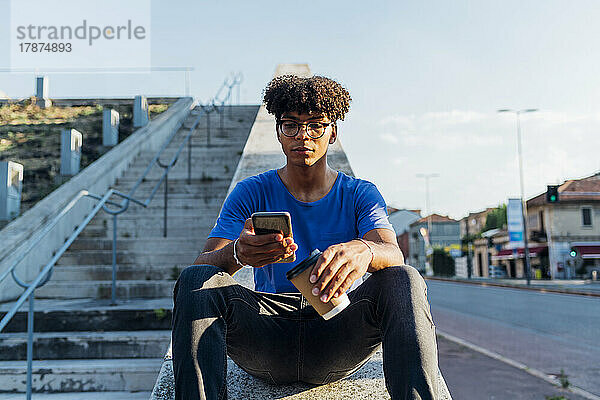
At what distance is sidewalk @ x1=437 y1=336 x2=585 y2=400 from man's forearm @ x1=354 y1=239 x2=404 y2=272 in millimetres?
3062

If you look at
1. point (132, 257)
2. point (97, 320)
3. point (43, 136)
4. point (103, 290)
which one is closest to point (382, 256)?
point (97, 320)

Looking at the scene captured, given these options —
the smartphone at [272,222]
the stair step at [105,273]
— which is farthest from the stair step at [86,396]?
the smartphone at [272,222]

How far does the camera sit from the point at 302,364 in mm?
1960

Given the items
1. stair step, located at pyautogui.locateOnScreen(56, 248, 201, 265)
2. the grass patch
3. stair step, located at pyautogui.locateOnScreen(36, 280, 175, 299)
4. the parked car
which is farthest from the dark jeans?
the parked car

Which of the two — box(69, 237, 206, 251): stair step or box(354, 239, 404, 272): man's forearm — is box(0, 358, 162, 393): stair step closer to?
box(354, 239, 404, 272): man's forearm

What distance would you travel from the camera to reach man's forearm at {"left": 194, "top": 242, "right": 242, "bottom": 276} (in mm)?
1906

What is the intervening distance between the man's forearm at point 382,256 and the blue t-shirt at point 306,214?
7.4 inches

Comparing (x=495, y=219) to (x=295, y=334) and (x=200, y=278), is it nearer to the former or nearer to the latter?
(x=295, y=334)

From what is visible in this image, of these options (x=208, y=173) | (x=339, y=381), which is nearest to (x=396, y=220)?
(x=208, y=173)

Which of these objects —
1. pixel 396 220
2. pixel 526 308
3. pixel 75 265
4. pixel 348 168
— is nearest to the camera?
pixel 348 168

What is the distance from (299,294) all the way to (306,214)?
330 millimetres

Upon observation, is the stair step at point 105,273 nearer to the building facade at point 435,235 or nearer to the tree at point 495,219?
the tree at point 495,219

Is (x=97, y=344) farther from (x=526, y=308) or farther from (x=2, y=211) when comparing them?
(x=526, y=308)

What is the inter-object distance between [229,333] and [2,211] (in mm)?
5799
